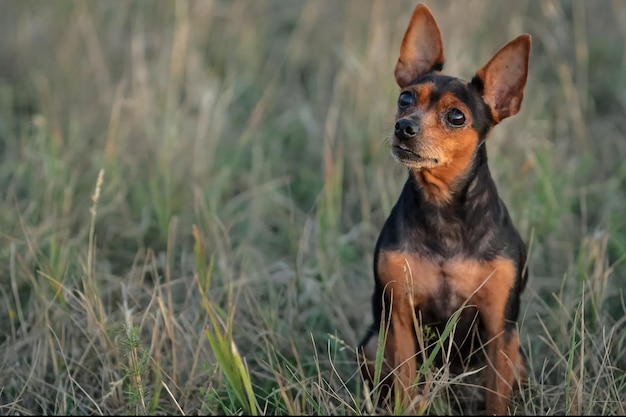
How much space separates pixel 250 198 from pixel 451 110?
2188mm

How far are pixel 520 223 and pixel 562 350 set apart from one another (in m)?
1.06

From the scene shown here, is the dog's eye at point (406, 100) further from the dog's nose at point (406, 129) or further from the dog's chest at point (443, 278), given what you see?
the dog's chest at point (443, 278)

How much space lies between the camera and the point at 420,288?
3.59 metres

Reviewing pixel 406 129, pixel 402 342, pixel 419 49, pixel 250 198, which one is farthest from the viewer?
pixel 250 198

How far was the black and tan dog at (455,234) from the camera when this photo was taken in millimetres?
3545

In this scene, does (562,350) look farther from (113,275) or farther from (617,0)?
(617,0)

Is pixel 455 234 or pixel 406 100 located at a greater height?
pixel 406 100

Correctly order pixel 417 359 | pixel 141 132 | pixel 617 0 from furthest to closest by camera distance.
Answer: pixel 617 0
pixel 141 132
pixel 417 359

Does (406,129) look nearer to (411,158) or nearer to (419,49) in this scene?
(411,158)

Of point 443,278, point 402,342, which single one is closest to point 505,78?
point 443,278

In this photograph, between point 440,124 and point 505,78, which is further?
point 505,78

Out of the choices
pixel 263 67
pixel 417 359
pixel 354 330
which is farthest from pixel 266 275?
pixel 263 67

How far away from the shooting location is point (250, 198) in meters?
5.54

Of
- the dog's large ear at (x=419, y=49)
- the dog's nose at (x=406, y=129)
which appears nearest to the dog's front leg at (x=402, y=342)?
the dog's nose at (x=406, y=129)
